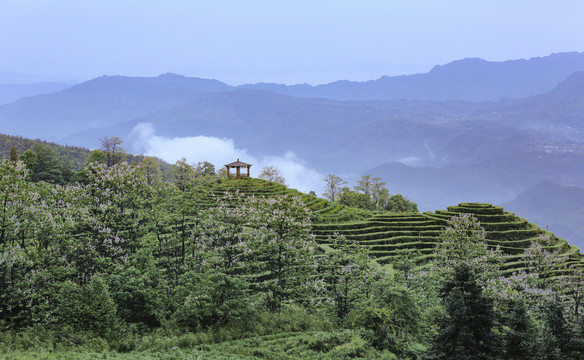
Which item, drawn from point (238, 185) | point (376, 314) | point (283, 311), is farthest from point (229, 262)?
point (238, 185)

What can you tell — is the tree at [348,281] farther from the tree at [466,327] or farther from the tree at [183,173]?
the tree at [183,173]

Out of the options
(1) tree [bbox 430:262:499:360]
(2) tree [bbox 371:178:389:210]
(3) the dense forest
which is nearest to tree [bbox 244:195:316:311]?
(3) the dense forest

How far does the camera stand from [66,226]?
914 inches

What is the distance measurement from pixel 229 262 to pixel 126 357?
8.90 metres

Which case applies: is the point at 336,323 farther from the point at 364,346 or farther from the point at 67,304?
the point at 67,304

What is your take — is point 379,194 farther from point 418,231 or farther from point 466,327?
point 466,327

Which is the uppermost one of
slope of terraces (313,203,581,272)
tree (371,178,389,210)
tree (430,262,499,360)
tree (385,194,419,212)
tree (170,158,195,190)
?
tree (170,158,195,190)

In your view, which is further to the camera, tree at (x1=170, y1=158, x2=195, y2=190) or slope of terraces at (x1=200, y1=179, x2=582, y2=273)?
tree at (x1=170, y1=158, x2=195, y2=190)

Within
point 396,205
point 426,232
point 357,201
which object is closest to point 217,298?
point 426,232

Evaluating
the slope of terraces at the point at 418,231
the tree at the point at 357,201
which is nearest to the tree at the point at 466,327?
the slope of terraces at the point at 418,231

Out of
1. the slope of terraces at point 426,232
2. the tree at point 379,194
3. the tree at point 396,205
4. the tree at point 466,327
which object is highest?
the tree at point 379,194

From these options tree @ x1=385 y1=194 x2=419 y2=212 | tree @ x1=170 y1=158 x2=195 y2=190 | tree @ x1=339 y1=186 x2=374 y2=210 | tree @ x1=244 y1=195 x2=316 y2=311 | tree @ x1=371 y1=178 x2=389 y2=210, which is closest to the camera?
tree @ x1=244 y1=195 x2=316 y2=311

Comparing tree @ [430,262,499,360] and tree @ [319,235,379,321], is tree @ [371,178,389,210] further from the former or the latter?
tree @ [430,262,499,360]

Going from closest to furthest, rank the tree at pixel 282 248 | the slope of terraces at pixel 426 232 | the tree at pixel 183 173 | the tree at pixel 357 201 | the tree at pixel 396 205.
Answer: the tree at pixel 282 248 → the slope of terraces at pixel 426 232 → the tree at pixel 357 201 → the tree at pixel 396 205 → the tree at pixel 183 173
